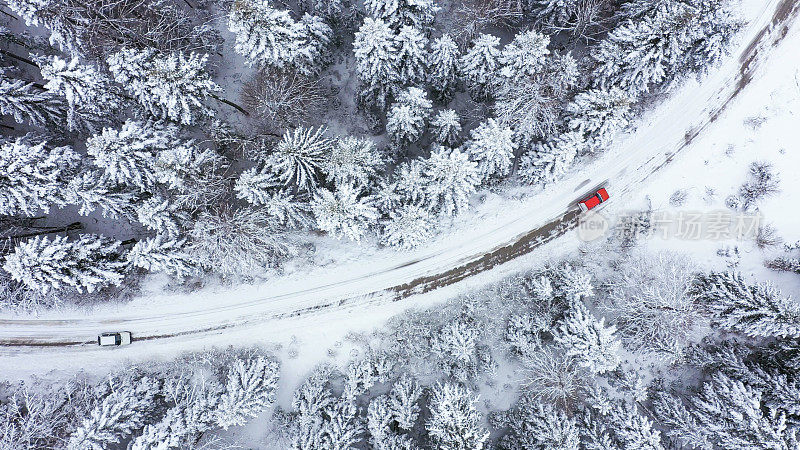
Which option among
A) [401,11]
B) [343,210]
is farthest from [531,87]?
[343,210]

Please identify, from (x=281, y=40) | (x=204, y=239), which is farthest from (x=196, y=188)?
(x=281, y=40)

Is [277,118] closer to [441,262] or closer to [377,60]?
[377,60]

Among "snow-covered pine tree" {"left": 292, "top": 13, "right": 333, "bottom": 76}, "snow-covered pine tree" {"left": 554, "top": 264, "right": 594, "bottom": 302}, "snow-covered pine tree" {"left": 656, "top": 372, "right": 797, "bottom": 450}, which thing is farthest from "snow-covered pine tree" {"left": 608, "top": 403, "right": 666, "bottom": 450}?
"snow-covered pine tree" {"left": 292, "top": 13, "right": 333, "bottom": 76}

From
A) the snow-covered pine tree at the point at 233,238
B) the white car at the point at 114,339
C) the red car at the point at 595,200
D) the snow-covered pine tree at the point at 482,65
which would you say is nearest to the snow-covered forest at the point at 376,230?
the snow-covered pine tree at the point at 482,65

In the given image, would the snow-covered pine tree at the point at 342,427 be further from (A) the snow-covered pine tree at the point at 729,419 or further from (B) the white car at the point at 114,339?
(A) the snow-covered pine tree at the point at 729,419

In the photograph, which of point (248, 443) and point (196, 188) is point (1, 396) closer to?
point (248, 443)

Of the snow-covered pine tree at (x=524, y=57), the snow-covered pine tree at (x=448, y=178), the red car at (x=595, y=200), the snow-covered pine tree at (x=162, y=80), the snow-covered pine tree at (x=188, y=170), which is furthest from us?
the red car at (x=595, y=200)
